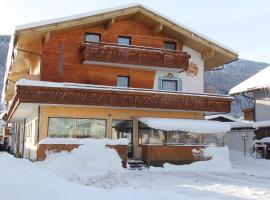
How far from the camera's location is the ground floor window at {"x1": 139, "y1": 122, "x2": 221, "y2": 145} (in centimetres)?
2352

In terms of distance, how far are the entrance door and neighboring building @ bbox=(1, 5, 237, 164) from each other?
57 millimetres

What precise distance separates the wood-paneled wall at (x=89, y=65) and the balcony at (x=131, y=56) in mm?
583

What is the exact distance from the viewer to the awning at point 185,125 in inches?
853

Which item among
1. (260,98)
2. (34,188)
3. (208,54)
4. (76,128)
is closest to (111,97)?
(76,128)

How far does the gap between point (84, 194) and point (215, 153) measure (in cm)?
1541

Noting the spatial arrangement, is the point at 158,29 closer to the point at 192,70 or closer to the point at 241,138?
the point at 192,70

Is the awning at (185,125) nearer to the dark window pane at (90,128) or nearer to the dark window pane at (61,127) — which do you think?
the dark window pane at (90,128)

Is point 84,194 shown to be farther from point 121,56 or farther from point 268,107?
point 268,107

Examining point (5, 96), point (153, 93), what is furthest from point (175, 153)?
point (5, 96)

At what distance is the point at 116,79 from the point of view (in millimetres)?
24578

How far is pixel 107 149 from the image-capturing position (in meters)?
20.4

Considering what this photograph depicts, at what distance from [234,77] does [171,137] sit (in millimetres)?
85066

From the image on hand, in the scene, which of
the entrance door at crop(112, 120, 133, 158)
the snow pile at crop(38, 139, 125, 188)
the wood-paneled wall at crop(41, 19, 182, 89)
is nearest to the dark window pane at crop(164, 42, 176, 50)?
the wood-paneled wall at crop(41, 19, 182, 89)

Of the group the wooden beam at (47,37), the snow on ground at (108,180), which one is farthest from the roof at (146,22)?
the snow on ground at (108,180)
